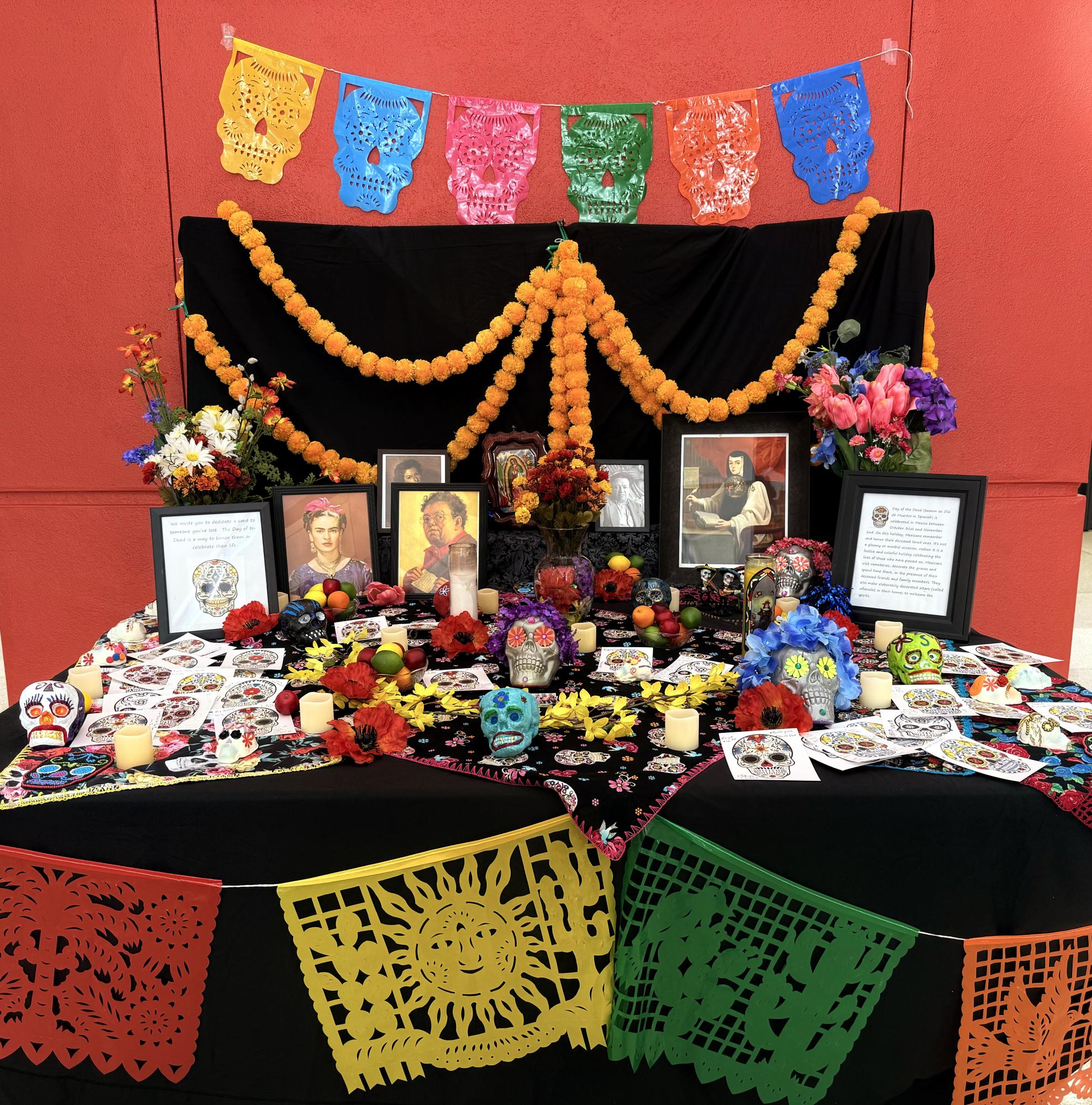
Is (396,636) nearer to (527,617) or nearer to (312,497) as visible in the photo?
(527,617)

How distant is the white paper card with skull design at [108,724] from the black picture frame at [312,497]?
0.80 metres

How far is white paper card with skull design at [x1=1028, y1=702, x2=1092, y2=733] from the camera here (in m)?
1.51

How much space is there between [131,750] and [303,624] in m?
0.62

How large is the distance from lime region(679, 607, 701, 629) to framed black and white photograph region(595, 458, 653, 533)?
57 centimetres

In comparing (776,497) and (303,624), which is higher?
(776,497)

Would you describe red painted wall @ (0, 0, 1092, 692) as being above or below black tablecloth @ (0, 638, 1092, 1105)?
above

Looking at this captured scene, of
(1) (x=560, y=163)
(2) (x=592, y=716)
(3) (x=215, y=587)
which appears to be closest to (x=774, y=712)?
(2) (x=592, y=716)

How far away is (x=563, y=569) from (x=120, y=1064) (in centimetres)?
136

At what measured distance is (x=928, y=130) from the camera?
2.84 m

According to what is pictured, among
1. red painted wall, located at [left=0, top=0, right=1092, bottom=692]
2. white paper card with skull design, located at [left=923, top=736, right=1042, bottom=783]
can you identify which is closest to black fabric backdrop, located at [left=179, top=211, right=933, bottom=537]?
red painted wall, located at [left=0, top=0, right=1092, bottom=692]

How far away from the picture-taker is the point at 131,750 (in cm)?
141

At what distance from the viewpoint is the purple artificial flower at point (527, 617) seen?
1761 mm

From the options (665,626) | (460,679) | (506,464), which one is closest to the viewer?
(460,679)

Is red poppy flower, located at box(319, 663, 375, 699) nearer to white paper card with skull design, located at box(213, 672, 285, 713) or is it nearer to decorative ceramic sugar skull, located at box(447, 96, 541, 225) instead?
white paper card with skull design, located at box(213, 672, 285, 713)
